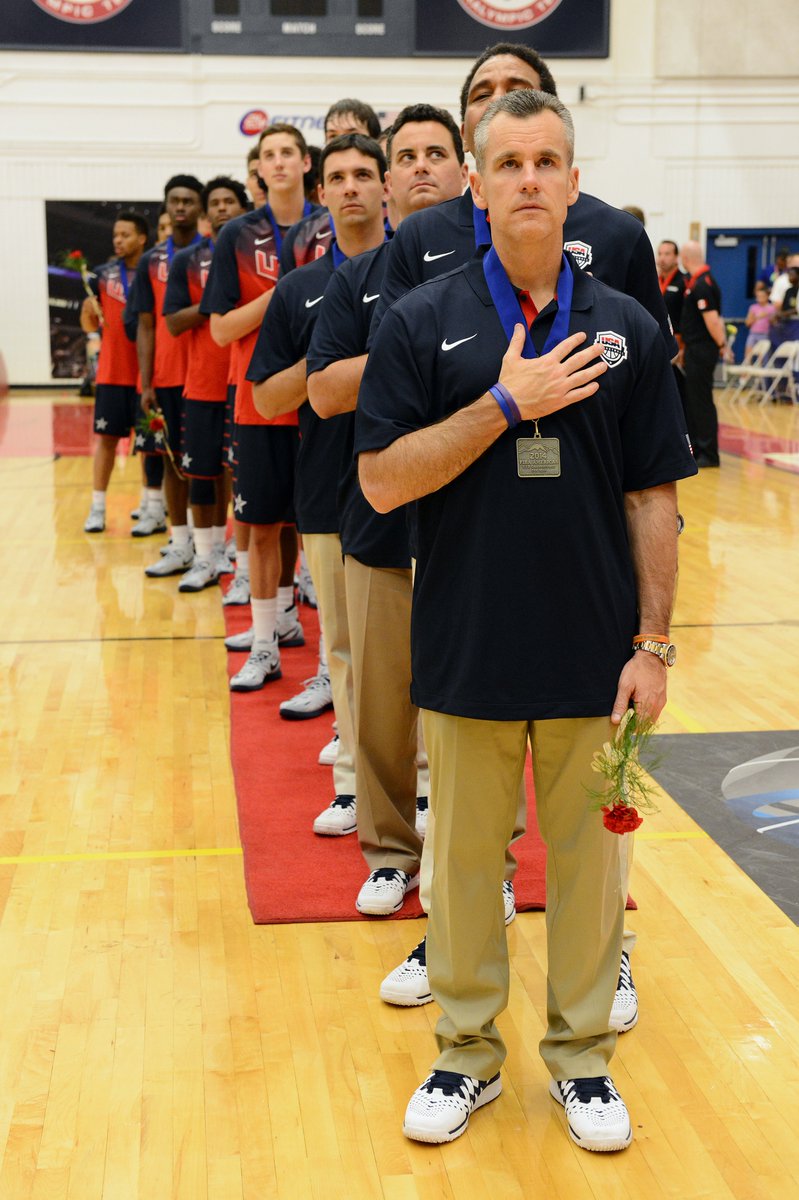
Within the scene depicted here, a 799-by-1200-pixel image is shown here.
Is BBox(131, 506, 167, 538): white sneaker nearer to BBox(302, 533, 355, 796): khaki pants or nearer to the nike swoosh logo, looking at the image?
BBox(302, 533, 355, 796): khaki pants

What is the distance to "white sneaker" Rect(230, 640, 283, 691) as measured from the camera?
218 inches

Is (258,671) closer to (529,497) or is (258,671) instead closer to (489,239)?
(489,239)

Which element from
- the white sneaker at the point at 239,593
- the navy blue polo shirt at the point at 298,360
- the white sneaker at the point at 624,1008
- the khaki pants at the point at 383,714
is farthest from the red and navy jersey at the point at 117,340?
the white sneaker at the point at 624,1008

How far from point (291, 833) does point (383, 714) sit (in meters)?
0.72

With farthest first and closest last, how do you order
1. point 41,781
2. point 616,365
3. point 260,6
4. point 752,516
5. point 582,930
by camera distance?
point 260,6 < point 752,516 < point 41,781 < point 582,930 < point 616,365

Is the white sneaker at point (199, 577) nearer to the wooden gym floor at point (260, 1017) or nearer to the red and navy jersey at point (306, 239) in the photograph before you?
the wooden gym floor at point (260, 1017)

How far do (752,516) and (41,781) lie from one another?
6161 mm

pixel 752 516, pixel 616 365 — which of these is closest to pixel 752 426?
pixel 752 516

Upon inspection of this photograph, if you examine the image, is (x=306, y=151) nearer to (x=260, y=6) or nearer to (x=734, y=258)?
(x=260, y=6)

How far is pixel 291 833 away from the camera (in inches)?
160

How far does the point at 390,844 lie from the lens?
364cm

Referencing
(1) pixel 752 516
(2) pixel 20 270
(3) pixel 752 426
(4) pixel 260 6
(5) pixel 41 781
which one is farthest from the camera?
(2) pixel 20 270

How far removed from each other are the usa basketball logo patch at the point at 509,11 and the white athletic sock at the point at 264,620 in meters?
14.3

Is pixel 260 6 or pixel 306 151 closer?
pixel 306 151
